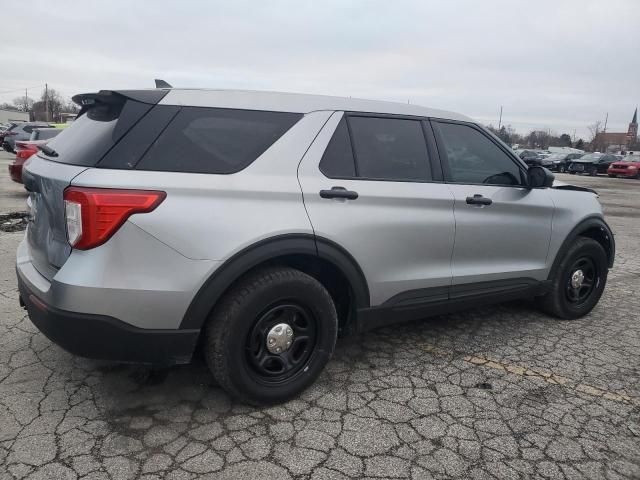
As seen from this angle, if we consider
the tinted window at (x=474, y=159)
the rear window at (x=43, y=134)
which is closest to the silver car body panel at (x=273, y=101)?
the tinted window at (x=474, y=159)

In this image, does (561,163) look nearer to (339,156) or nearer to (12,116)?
(339,156)

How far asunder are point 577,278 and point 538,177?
1201 millimetres

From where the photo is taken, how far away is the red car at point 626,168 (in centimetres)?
3053

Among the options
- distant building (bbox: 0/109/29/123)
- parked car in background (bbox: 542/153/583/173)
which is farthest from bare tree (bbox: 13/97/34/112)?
parked car in background (bbox: 542/153/583/173)

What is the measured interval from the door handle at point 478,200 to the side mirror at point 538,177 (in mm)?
546

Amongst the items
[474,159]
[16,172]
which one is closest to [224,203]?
[474,159]

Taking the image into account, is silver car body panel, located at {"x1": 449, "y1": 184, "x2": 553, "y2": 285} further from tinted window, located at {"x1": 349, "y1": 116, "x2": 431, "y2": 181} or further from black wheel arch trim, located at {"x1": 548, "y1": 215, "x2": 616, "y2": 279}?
tinted window, located at {"x1": 349, "y1": 116, "x2": 431, "y2": 181}

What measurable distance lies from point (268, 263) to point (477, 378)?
5.30 feet

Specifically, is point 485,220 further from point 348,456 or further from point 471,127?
point 348,456

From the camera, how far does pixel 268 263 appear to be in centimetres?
279

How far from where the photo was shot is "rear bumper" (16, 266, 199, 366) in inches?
93.8

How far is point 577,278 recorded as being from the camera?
4566 mm

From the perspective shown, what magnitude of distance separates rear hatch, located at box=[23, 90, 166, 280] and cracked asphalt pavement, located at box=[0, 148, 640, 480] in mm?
807

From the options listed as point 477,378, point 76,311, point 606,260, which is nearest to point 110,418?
point 76,311
